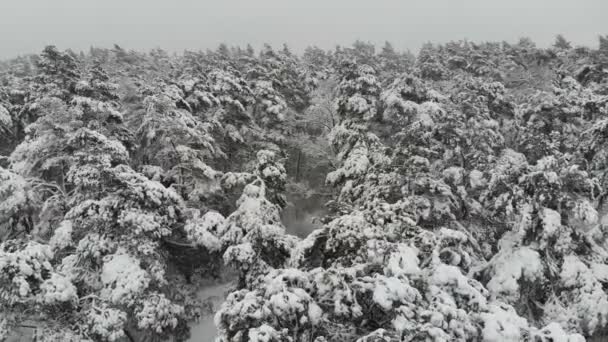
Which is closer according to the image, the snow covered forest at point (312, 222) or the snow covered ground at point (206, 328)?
the snow covered forest at point (312, 222)

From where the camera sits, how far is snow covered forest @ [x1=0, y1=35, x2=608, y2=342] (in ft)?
21.8

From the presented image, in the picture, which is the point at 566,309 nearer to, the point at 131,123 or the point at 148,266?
the point at 148,266

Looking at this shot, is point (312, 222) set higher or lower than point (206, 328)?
higher

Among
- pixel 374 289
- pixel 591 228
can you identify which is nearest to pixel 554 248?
pixel 591 228

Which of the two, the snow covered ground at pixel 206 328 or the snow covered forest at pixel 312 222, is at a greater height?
the snow covered forest at pixel 312 222

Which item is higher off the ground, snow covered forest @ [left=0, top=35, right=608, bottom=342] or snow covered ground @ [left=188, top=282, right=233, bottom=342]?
snow covered forest @ [left=0, top=35, right=608, bottom=342]

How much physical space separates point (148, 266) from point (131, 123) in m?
10.7

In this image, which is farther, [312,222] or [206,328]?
[206,328]

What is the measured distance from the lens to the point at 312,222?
11.7 meters

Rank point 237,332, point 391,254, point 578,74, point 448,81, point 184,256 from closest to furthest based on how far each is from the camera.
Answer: point 237,332 → point 391,254 → point 184,256 → point 448,81 → point 578,74

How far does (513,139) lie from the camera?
2172 centimetres

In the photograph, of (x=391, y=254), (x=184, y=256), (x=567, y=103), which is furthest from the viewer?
(x=567, y=103)

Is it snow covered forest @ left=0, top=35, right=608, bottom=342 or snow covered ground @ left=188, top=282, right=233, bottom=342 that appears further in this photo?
snow covered ground @ left=188, top=282, right=233, bottom=342

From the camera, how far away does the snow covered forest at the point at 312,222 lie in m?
6.65
